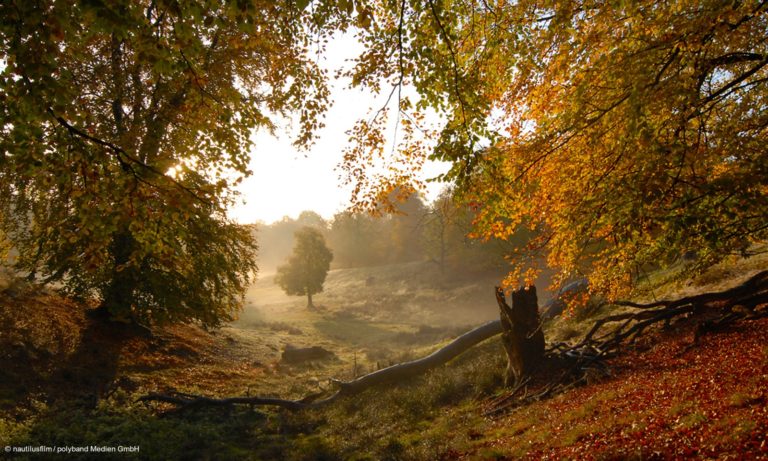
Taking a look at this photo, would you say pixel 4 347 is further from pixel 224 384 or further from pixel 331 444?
pixel 331 444

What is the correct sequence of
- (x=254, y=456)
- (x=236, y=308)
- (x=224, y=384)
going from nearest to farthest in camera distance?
(x=254, y=456) < (x=224, y=384) < (x=236, y=308)

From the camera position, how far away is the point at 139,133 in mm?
13430

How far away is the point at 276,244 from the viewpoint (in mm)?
134375

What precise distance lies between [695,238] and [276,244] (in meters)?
135

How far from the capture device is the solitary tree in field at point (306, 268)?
4806cm

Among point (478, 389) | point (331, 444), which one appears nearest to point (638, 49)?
point (478, 389)

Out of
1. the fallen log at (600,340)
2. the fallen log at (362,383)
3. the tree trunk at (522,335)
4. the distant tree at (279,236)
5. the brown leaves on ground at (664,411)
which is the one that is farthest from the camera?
the distant tree at (279,236)

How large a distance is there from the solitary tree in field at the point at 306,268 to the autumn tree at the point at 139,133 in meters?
30.5

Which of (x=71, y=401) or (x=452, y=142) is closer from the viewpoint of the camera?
(x=452, y=142)

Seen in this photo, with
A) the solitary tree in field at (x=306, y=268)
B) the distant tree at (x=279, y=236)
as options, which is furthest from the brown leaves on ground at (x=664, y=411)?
the distant tree at (x=279, y=236)

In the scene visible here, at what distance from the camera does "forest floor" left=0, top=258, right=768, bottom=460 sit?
5984 mm

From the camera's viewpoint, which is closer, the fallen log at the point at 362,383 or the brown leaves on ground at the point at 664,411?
the brown leaves on ground at the point at 664,411

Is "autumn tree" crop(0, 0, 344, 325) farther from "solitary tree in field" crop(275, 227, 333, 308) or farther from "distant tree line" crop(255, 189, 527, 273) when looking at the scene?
"solitary tree in field" crop(275, 227, 333, 308)

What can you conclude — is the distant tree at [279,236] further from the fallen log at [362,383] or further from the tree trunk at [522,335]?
the tree trunk at [522,335]
